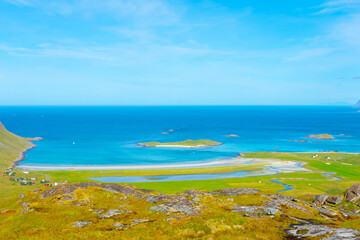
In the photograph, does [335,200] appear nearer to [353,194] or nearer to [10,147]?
[353,194]

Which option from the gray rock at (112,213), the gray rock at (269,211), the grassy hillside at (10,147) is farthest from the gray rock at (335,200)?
the grassy hillside at (10,147)

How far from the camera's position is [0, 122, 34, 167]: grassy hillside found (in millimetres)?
140575

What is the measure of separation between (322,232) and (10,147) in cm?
19257

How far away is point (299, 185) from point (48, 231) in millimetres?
96414

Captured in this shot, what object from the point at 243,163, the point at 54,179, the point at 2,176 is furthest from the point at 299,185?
the point at 2,176

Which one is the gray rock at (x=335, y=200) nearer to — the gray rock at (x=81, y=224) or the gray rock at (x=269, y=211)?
the gray rock at (x=269, y=211)

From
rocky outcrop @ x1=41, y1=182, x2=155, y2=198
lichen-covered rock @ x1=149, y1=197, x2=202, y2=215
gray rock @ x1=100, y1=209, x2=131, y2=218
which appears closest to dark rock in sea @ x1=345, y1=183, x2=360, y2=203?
lichen-covered rock @ x1=149, y1=197, x2=202, y2=215

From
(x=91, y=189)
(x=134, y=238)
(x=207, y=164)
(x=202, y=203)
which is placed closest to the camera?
(x=134, y=238)

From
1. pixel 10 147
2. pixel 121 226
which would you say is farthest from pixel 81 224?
pixel 10 147

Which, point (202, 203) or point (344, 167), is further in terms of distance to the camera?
point (344, 167)

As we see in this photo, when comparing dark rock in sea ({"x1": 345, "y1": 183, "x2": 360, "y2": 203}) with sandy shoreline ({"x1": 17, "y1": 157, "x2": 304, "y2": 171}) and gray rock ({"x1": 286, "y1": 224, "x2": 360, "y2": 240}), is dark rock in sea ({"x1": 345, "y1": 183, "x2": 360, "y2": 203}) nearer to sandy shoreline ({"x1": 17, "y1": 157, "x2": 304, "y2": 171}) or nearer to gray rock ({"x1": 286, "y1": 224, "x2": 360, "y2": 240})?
gray rock ({"x1": 286, "y1": 224, "x2": 360, "y2": 240})

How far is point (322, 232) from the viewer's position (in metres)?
21.5

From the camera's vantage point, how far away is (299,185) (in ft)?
323

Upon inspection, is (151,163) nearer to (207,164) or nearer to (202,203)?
(207,164)
